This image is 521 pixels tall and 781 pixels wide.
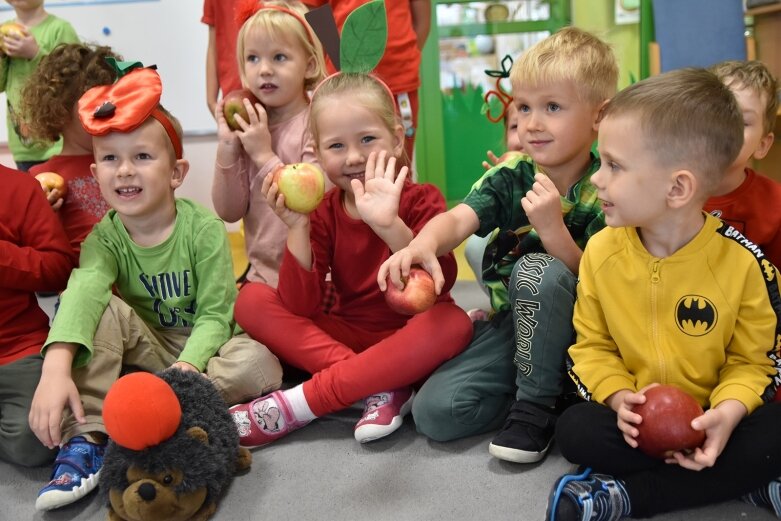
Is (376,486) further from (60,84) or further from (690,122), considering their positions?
(60,84)

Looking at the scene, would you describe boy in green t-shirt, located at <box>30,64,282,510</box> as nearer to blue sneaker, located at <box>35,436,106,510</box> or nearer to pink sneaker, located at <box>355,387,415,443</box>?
blue sneaker, located at <box>35,436,106,510</box>

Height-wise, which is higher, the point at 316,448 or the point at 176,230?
the point at 176,230

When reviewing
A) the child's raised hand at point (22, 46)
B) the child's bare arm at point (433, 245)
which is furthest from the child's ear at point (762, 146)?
the child's raised hand at point (22, 46)

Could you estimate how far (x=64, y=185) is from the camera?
184cm

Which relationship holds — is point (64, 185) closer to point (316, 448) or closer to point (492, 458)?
point (316, 448)

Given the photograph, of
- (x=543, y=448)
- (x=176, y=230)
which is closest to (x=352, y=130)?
(x=176, y=230)

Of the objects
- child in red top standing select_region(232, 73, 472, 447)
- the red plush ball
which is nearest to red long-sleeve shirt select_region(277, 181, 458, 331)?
child in red top standing select_region(232, 73, 472, 447)

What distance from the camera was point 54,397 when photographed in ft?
4.18

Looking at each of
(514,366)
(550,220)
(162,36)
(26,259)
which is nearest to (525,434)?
(514,366)

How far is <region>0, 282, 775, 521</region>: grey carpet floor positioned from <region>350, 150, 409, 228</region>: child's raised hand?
0.46 metres

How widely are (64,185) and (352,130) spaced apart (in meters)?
0.91

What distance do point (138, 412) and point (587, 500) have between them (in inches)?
28.7

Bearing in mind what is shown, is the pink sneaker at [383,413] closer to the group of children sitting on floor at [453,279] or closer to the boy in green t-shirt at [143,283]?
the group of children sitting on floor at [453,279]

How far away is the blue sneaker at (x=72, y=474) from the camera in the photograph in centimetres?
118
